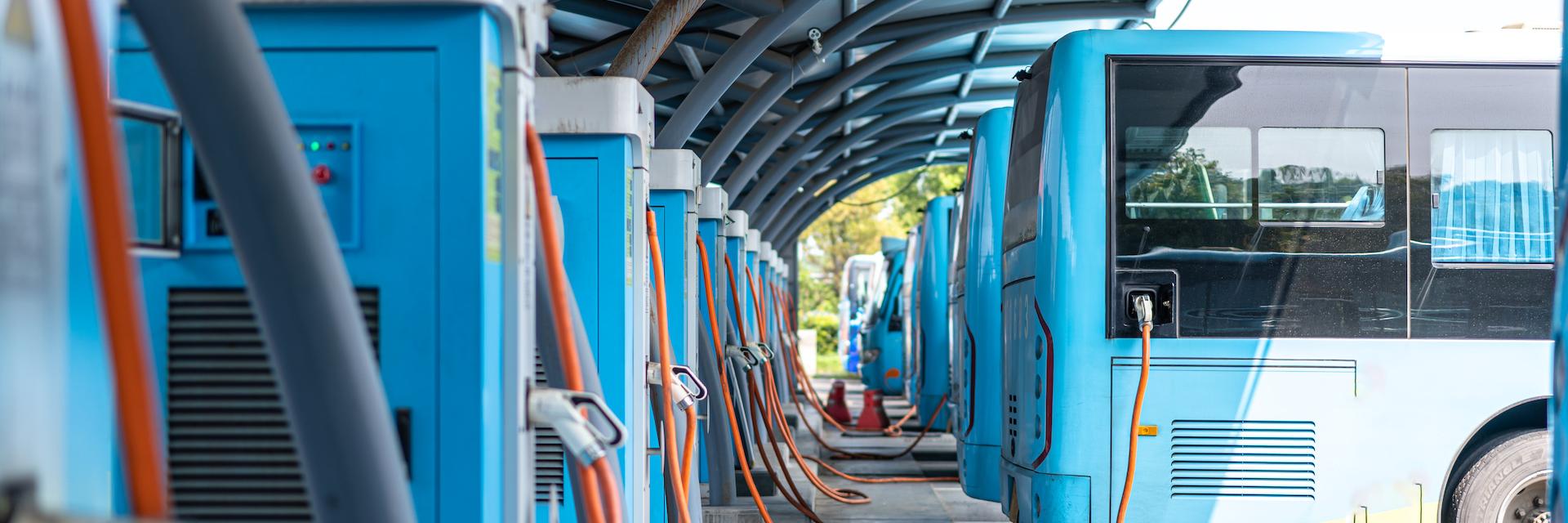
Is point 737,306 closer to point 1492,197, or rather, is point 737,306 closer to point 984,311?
point 984,311

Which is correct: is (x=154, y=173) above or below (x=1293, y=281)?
above

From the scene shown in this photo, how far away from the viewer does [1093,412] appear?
5.90m

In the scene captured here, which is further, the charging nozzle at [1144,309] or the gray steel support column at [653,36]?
the gray steel support column at [653,36]

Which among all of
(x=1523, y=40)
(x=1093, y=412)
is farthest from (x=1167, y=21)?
(x=1093, y=412)

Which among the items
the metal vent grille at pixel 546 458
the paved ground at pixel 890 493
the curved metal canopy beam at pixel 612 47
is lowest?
the paved ground at pixel 890 493

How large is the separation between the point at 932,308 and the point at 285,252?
500 inches

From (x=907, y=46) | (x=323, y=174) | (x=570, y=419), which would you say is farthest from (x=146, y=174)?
(x=907, y=46)

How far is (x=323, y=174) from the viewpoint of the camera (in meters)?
2.77

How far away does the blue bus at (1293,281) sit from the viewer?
19.2 feet

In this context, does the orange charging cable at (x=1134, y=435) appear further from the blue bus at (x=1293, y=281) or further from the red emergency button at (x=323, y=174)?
the red emergency button at (x=323, y=174)

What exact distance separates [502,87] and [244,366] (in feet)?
2.46

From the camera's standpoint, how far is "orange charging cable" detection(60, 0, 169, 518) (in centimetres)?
164

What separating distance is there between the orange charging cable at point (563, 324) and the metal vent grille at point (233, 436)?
22.9 inches

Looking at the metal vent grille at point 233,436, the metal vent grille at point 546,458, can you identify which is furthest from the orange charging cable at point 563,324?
the metal vent grille at point 546,458
